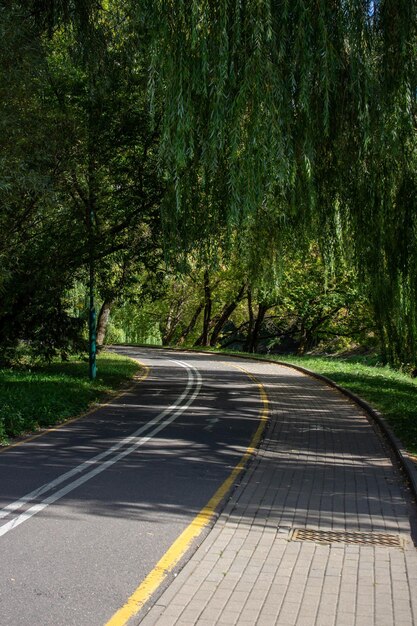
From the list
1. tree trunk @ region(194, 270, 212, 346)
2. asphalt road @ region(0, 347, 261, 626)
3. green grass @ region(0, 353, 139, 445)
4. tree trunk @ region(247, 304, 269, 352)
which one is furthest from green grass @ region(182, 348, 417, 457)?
tree trunk @ region(194, 270, 212, 346)

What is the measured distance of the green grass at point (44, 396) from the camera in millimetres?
13523

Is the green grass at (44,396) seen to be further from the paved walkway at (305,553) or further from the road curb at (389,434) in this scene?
the road curb at (389,434)

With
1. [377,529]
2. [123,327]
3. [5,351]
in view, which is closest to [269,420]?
[377,529]

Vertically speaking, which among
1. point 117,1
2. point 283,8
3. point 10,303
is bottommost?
point 10,303

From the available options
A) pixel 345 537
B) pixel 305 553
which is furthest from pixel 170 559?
pixel 345 537

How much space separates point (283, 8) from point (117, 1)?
19.0 feet

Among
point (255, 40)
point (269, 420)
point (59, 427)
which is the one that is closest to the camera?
point (255, 40)

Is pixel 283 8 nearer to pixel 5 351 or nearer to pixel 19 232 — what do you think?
pixel 19 232

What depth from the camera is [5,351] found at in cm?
2470

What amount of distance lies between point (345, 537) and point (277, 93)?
5.30 metres

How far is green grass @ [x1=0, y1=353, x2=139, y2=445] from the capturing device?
1352 centimetres

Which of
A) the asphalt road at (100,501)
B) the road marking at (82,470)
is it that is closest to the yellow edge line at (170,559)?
the asphalt road at (100,501)

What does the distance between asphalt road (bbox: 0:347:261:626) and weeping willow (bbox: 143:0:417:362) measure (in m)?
3.67

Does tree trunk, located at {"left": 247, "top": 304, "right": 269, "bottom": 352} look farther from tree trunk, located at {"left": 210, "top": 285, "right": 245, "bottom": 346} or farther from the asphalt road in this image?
the asphalt road
